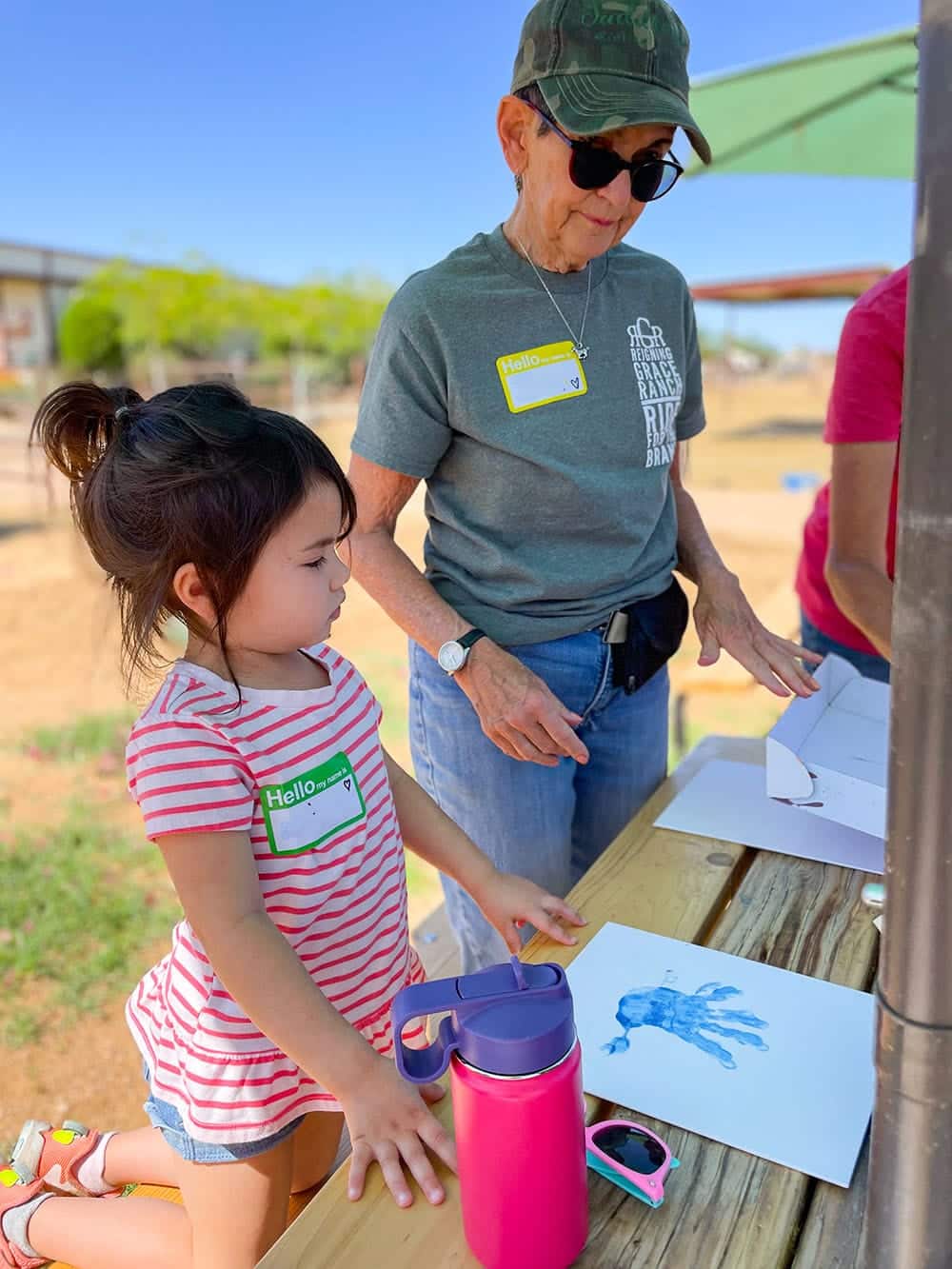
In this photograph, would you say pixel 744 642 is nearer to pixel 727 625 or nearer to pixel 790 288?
pixel 727 625

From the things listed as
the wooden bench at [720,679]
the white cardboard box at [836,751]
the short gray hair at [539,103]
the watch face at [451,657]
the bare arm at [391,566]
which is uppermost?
the short gray hair at [539,103]

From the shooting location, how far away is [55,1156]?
1.40 meters

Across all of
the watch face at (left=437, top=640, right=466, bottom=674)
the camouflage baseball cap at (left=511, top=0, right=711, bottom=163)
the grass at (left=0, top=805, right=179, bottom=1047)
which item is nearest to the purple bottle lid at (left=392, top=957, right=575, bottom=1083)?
the watch face at (left=437, top=640, right=466, bottom=674)

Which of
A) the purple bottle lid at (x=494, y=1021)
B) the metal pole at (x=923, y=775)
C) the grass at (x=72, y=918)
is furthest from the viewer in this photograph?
the grass at (x=72, y=918)

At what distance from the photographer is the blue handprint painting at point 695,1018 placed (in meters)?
1.02

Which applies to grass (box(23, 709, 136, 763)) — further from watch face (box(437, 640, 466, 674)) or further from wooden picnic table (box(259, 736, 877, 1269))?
wooden picnic table (box(259, 736, 877, 1269))

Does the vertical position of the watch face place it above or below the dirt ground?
above

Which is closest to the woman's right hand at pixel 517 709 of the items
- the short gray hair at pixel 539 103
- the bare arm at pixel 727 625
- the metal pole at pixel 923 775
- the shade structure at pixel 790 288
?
the bare arm at pixel 727 625

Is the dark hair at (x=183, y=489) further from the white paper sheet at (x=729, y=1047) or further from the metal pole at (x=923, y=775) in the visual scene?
the metal pole at (x=923, y=775)

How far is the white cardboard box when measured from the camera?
4.29 ft

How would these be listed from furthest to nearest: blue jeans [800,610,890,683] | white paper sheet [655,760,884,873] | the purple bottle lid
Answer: blue jeans [800,610,890,683] < white paper sheet [655,760,884,873] < the purple bottle lid

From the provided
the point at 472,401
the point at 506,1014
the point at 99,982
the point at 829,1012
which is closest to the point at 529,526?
the point at 472,401

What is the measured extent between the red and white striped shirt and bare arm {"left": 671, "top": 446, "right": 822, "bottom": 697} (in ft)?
2.07

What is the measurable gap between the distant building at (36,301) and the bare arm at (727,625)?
30463 millimetres
